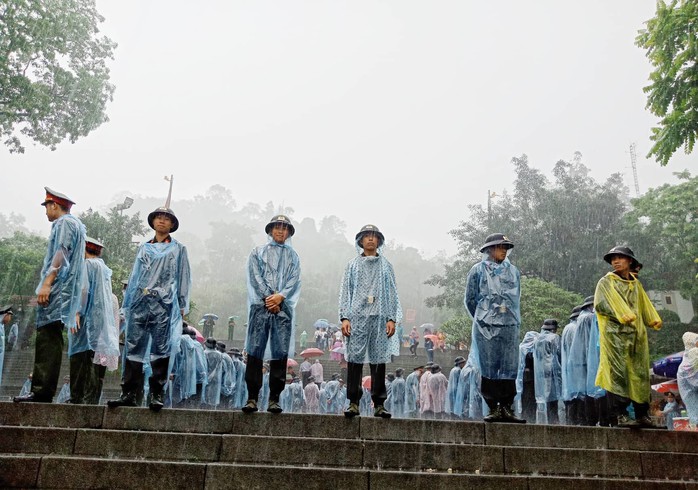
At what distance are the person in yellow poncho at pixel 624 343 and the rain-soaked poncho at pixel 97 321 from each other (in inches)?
225

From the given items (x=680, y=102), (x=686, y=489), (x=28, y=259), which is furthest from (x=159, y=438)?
(x=28, y=259)

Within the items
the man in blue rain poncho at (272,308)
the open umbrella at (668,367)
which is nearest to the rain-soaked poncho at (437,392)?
the open umbrella at (668,367)

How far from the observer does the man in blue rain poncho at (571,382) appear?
305 inches

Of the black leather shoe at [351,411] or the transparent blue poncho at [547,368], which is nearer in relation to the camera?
the black leather shoe at [351,411]

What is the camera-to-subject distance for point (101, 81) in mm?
22734

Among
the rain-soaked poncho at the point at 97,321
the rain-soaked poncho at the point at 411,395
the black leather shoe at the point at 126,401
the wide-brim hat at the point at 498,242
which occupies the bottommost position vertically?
the black leather shoe at the point at 126,401

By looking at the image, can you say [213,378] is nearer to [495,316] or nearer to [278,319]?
[278,319]

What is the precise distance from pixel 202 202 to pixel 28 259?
4671 inches

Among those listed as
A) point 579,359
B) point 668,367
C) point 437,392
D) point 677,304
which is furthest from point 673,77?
point 677,304

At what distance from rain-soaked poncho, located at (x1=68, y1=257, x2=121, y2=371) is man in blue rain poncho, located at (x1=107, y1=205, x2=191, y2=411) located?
795 mm

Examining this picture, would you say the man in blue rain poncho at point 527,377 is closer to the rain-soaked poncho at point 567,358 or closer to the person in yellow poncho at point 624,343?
the rain-soaked poncho at point 567,358

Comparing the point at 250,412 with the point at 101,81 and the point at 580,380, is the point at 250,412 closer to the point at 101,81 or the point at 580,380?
the point at 580,380

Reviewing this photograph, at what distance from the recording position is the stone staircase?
161 inches

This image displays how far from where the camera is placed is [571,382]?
781 centimetres
